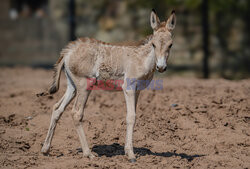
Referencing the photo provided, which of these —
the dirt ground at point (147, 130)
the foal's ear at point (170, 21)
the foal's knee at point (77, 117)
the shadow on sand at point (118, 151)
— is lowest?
the shadow on sand at point (118, 151)

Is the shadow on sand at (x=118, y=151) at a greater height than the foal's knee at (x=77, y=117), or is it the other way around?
the foal's knee at (x=77, y=117)

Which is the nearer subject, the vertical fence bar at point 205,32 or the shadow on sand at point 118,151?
the shadow on sand at point 118,151

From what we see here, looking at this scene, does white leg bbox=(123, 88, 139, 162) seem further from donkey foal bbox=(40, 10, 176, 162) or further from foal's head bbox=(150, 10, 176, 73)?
foal's head bbox=(150, 10, 176, 73)

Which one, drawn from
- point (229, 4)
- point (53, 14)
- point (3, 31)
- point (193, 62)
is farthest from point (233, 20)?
point (3, 31)

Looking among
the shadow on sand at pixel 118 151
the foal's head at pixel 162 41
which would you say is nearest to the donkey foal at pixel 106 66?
the foal's head at pixel 162 41

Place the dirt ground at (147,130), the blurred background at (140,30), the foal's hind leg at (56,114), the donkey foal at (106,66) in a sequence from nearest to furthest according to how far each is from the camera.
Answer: the dirt ground at (147,130), the donkey foal at (106,66), the foal's hind leg at (56,114), the blurred background at (140,30)

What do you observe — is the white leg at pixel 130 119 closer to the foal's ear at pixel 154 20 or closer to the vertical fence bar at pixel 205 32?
the foal's ear at pixel 154 20

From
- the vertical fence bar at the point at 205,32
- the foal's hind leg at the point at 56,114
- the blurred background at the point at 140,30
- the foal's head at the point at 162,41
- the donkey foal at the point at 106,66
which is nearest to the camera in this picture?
the foal's head at the point at 162,41

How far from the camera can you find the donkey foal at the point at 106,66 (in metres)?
6.44

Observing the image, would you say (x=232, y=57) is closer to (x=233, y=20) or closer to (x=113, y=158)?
(x=233, y=20)

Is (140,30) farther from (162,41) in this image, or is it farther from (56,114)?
(162,41)

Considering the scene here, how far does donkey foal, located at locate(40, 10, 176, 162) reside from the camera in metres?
6.44

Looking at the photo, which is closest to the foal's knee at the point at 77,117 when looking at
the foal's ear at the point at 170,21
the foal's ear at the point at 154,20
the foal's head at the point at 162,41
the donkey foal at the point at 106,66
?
the donkey foal at the point at 106,66

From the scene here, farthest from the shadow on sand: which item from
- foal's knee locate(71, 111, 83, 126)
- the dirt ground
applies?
foal's knee locate(71, 111, 83, 126)
